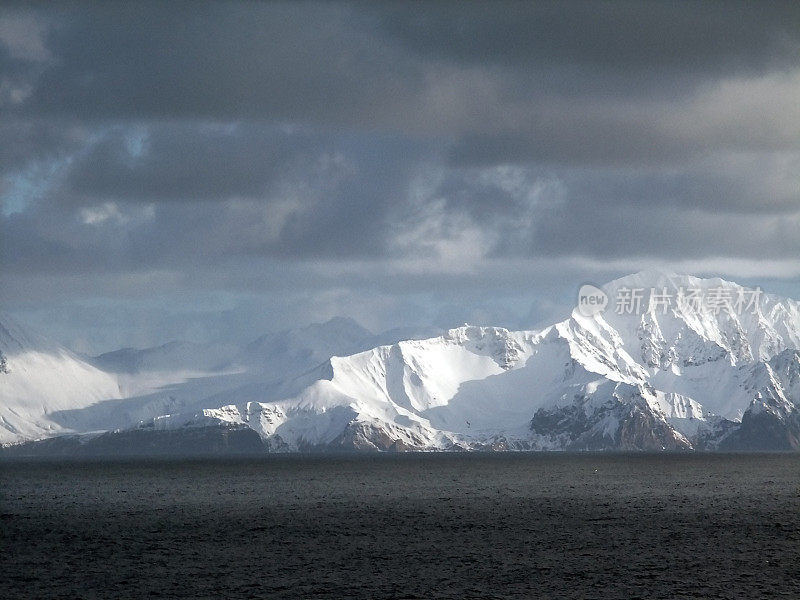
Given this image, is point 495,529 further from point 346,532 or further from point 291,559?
point 291,559

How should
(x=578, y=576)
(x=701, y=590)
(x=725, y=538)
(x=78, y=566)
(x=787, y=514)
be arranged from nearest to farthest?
(x=701, y=590) < (x=578, y=576) < (x=78, y=566) < (x=725, y=538) < (x=787, y=514)

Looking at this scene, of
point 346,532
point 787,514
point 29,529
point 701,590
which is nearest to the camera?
point 701,590

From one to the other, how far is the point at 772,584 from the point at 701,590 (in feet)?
26.4

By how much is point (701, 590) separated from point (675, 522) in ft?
235

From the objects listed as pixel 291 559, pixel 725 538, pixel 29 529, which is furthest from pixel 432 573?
pixel 29 529

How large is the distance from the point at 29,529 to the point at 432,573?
8090 centimetres

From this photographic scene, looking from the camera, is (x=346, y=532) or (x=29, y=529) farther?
(x=29, y=529)

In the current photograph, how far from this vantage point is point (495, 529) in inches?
6757

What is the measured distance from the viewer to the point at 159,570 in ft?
424

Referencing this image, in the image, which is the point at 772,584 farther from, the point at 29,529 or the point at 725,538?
the point at 29,529

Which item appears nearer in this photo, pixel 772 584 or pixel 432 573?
pixel 772 584

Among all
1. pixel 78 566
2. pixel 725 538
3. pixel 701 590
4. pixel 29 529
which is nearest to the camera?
pixel 701 590

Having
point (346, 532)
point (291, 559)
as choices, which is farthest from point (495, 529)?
point (291, 559)

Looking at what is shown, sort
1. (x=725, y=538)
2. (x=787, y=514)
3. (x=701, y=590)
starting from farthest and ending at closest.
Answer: (x=787, y=514)
(x=725, y=538)
(x=701, y=590)
